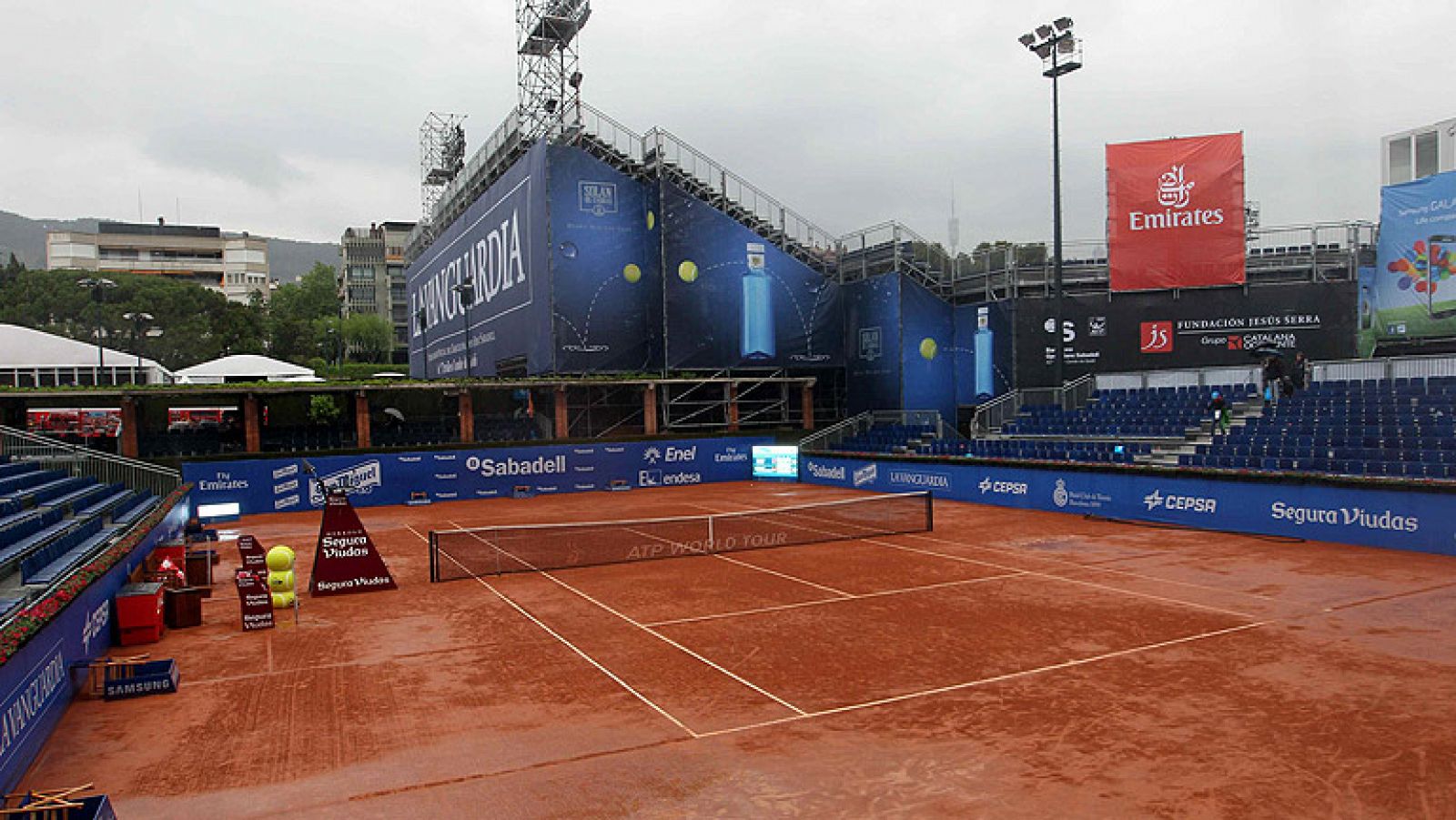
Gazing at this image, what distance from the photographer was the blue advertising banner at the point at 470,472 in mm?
31547

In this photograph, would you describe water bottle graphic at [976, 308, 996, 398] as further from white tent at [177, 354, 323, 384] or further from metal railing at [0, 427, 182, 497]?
white tent at [177, 354, 323, 384]

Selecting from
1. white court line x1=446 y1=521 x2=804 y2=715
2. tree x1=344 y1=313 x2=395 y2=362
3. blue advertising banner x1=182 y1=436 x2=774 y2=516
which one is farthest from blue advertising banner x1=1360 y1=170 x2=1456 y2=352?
tree x1=344 y1=313 x2=395 y2=362

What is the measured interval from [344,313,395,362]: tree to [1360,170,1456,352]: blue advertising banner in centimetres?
9597

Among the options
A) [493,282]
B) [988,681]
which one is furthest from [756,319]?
[988,681]

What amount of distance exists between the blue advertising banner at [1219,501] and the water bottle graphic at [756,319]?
36.1ft

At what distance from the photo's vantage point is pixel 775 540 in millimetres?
21688

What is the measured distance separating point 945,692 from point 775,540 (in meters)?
12.1

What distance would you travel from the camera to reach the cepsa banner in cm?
3375

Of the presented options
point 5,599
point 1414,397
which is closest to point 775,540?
point 5,599

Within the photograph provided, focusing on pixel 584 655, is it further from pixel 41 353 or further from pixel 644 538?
pixel 41 353

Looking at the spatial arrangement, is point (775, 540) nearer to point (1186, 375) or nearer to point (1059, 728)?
point (1059, 728)

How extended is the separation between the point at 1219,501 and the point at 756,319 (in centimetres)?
2294

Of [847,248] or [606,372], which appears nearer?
[606,372]

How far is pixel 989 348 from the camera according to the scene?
38406 millimetres
